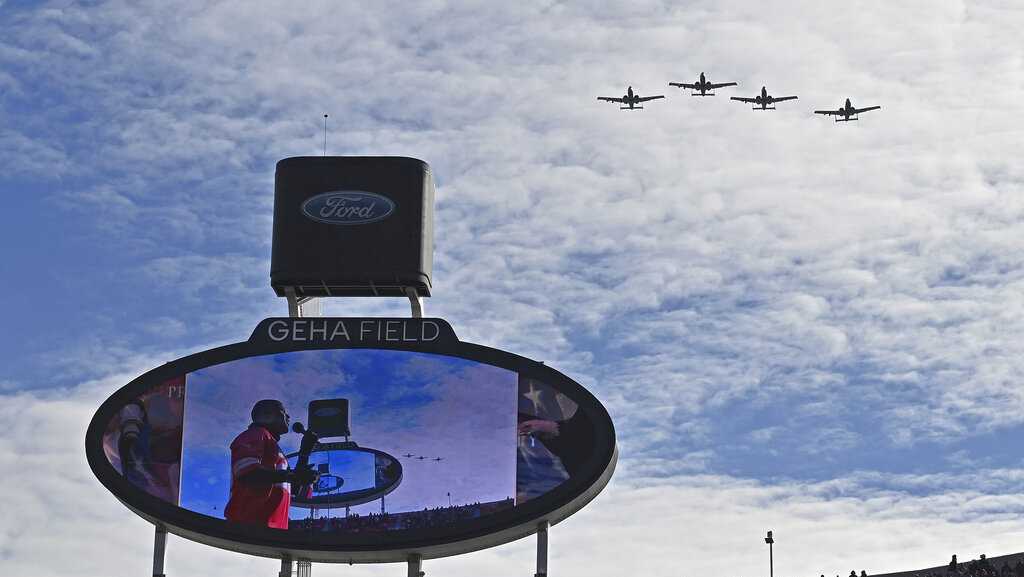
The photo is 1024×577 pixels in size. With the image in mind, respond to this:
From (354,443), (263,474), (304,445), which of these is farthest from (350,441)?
(263,474)

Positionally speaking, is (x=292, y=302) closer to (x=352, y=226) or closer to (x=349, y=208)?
(x=352, y=226)

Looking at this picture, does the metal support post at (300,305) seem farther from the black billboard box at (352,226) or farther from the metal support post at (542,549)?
the metal support post at (542,549)

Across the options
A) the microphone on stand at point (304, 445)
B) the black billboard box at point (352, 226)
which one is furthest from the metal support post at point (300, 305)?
the microphone on stand at point (304, 445)

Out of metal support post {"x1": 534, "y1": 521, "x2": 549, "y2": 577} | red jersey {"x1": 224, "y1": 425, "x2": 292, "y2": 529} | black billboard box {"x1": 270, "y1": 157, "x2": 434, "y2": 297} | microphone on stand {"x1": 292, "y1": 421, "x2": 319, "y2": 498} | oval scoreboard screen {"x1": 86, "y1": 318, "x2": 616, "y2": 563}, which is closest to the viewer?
metal support post {"x1": 534, "y1": 521, "x2": 549, "y2": 577}

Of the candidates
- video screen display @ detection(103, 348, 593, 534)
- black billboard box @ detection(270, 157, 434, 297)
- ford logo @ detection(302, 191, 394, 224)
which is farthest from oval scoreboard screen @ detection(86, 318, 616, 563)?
ford logo @ detection(302, 191, 394, 224)

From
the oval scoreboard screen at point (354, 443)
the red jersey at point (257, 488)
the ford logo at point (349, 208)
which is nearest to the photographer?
the oval scoreboard screen at point (354, 443)

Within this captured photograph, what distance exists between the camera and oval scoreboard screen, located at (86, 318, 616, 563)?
151ft

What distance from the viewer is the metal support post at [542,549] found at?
45.0 m

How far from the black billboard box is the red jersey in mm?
4887

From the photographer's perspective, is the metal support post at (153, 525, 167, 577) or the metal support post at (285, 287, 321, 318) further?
the metal support post at (285, 287, 321, 318)

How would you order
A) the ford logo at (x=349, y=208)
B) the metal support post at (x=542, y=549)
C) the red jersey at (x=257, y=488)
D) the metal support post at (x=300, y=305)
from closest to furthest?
1. the metal support post at (x=542, y=549)
2. the red jersey at (x=257, y=488)
3. the ford logo at (x=349, y=208)
4. the metal support post at (x=300, y=305)

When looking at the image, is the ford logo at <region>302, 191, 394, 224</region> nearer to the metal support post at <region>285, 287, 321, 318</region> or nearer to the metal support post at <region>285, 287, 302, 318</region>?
the metal support post at <region>285, 287, 302, 318</region>

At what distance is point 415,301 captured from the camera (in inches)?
1997

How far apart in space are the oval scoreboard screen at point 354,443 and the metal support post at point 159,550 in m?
0.60
